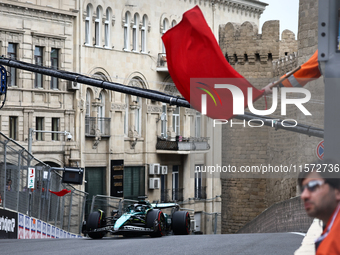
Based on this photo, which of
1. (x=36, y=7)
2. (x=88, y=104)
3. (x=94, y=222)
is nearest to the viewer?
(x=94, y=222)

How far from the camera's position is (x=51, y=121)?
38062 mm

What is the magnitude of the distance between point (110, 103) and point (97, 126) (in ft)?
5.85

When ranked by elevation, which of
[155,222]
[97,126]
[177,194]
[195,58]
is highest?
[195,58]

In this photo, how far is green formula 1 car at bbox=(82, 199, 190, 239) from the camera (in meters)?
17.3

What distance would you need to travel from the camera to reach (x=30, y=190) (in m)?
20.7

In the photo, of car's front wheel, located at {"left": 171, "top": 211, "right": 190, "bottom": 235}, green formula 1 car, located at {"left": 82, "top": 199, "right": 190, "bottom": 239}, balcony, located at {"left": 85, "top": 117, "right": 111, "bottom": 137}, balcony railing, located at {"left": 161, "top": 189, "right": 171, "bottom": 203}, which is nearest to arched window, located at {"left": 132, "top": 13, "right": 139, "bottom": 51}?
balcony, located at {"left": 85, "top": 117, "right": 111, "bottom": 137}

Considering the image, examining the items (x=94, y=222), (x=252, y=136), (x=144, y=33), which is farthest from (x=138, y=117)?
(x=94, y=222)

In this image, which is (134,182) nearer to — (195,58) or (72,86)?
(72,86)

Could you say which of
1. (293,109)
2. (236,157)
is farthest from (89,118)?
(293,109)

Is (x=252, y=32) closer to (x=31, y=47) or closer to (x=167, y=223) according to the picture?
(x=31, y=47)

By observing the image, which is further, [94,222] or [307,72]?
[94,222]

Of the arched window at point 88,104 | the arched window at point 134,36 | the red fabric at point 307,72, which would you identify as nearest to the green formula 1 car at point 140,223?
the red fabric at point 307,72

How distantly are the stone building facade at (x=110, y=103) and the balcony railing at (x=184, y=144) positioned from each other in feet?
0.24

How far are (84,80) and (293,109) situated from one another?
49.0 feet
